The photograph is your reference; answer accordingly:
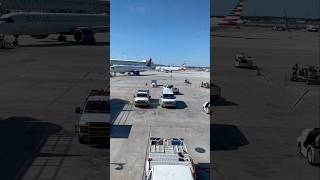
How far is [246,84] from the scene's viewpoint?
3156 cm

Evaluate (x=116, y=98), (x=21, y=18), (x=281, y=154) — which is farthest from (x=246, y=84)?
(x=21, y=18)

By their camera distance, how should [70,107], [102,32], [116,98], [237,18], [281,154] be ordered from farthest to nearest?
[237,18]
[102,32]
[116,98]
[70,107]
[281,154]

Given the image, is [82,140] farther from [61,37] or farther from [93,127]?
[61,37]

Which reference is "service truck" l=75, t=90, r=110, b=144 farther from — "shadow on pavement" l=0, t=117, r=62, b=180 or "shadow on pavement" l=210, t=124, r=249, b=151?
"shadow on pavement" l=210, t=124, r=249, b=151

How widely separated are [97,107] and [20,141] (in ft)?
10.4

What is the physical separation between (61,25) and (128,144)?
2978 centimetres

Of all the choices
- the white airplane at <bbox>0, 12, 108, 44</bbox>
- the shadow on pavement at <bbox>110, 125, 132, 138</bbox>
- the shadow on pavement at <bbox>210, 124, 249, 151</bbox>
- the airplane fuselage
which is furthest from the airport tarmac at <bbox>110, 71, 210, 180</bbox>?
the airplane fuselage

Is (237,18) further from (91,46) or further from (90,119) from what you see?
(90,119)

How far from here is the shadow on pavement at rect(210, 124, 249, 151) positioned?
14.7m

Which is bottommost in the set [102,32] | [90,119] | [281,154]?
[281,154]

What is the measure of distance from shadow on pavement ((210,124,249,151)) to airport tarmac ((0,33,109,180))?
4.48 metres

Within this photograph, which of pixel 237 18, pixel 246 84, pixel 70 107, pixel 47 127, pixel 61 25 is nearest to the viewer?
pixel 47 127

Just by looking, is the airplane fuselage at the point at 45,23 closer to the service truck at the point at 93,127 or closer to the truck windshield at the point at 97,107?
the truck windshield at the point at 97,107

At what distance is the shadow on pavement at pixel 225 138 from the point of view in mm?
14664
